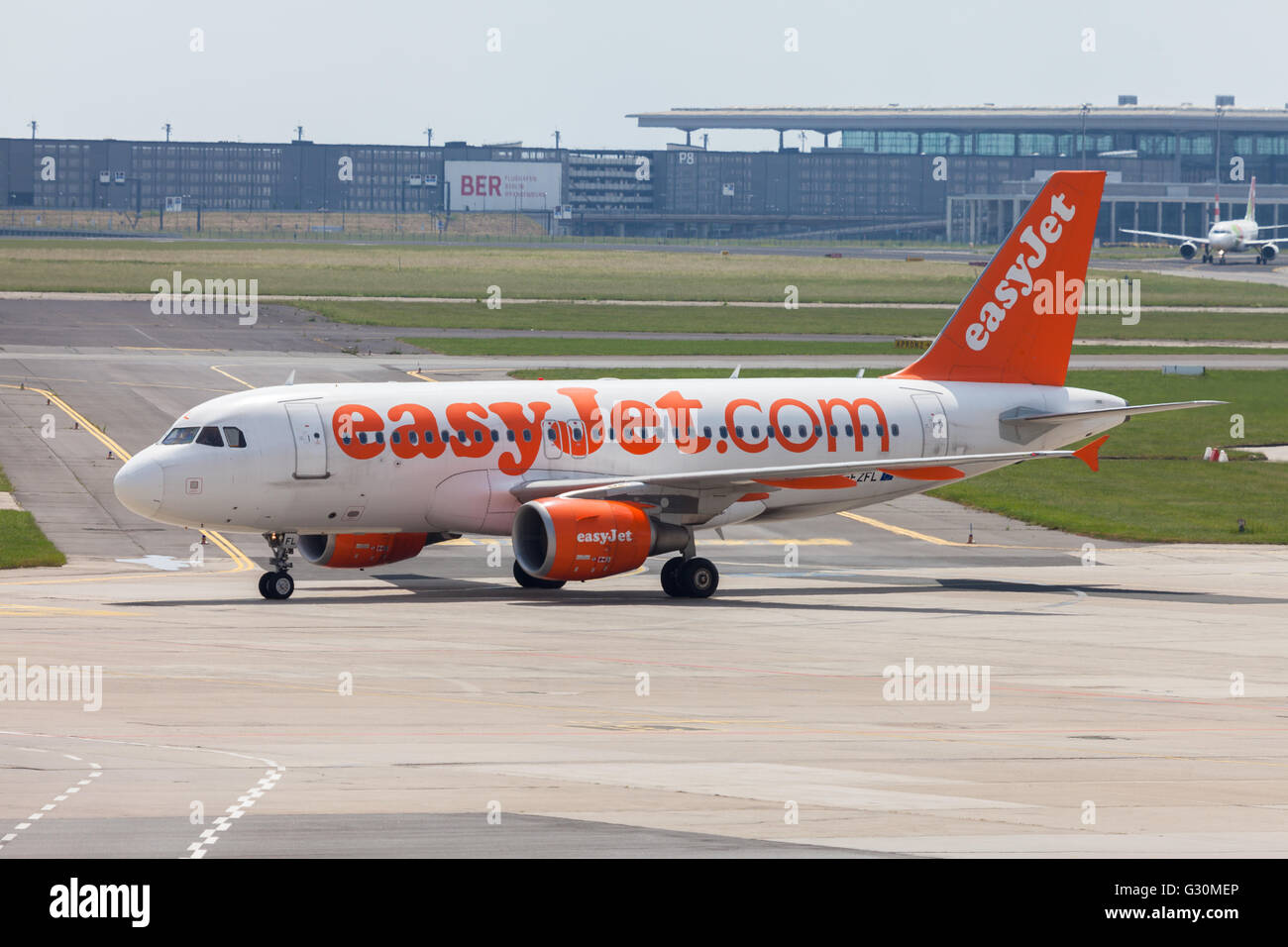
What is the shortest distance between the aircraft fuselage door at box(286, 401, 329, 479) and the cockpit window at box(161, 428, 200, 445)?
2.03 meters

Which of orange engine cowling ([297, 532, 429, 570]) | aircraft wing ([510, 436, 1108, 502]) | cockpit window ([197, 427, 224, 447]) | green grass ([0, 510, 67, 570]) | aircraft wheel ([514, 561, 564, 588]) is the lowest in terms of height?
aircraft wheel ([514, 561, 564, 588])

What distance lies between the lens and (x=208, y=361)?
90625 millimetres

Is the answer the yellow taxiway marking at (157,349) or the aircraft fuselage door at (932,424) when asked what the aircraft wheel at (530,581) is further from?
the yellow taxiway marking at (157,349)

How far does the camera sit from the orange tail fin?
151 ft

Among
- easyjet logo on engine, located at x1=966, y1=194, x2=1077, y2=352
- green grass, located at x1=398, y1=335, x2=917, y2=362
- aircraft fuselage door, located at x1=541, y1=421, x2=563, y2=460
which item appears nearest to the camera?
aircraft fuselage door, located at x1=541, y1=421, x2=563, y2=460

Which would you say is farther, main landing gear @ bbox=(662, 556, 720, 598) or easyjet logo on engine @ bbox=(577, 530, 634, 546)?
main landing gear @ bbox=(662, 556, 720, 598)

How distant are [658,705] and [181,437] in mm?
16264

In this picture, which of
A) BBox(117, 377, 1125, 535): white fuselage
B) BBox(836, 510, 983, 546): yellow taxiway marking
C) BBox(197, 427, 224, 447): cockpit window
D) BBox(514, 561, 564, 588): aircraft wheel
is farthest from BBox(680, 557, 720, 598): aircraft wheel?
BBox(197, 427, 224, 447): cockpit window

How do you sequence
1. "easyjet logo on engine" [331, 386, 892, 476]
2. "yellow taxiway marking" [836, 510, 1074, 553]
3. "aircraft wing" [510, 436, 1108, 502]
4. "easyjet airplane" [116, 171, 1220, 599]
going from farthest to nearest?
"yellow taxiway marking" [836, 510, 1074, 553], "aircraft wing" [510, 436, 1108, 502], "easyjet logo on engine" [331, 386, 892, 476], "easyjet airplane" [116, 171, 1220, 599]

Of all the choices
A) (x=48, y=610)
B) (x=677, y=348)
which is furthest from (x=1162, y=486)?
(x=677, y=348)

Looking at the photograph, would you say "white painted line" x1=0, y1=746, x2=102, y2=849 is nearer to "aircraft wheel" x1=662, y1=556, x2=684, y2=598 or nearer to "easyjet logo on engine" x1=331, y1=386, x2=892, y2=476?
"easyjet logo on engine" x1=331, y1=386, x2=892, y2=476

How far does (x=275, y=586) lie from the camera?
127ft

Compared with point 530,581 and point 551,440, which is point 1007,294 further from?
point 530,581
